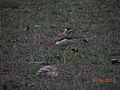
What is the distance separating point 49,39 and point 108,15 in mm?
4928

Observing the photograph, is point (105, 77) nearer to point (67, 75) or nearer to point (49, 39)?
point (67, 75)

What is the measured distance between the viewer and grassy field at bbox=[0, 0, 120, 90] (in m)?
9.18

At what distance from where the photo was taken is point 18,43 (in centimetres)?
1354

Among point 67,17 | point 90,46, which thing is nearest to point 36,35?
point 90,46

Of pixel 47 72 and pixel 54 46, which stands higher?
pixel 47 72

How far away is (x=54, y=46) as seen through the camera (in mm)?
12883

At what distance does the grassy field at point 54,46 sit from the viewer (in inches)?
361

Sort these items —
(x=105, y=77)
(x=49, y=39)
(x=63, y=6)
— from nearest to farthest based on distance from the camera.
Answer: (x=105, y=77), (x=49, y=39), (x=63, y=6)
